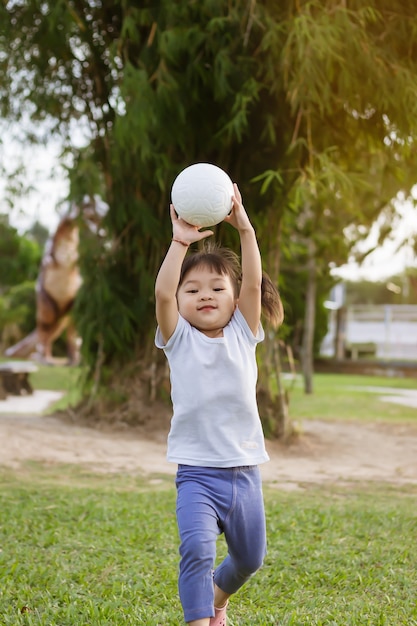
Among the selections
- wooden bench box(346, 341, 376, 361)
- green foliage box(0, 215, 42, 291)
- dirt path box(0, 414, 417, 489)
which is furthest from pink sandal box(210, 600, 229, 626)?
green foliage box(0, 215, 42, 291)

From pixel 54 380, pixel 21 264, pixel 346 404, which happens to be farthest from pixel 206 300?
pixel 21 264

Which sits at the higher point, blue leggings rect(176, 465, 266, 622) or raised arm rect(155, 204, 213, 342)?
raised arm rect(155, 204, 213, 342)

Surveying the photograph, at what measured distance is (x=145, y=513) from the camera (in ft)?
14.5

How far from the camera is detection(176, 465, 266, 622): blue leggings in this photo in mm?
2268

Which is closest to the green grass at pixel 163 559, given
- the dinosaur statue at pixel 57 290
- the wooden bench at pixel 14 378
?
the wooden bench at pixel 14 378

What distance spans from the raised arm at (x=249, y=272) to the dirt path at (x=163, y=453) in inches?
124

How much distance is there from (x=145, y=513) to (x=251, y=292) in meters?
2.20

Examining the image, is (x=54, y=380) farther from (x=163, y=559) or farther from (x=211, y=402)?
(x=211, y=402)

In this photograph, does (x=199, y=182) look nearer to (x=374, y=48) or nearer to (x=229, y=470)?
(x=229, y=470)

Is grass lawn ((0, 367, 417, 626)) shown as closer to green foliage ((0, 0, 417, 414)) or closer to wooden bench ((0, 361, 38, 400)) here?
green foliage ((0, 0, 417, 414))

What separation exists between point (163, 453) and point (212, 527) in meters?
4.39

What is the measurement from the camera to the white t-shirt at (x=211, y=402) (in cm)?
243

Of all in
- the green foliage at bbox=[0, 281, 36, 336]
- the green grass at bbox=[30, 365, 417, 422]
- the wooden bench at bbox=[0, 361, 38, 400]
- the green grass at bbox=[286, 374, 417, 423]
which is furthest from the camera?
the green foliage at bbox=[0, 281, 36, 336]

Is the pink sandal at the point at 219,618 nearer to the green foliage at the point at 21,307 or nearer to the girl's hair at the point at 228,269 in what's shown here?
the girl's hair at the point at 228,269
